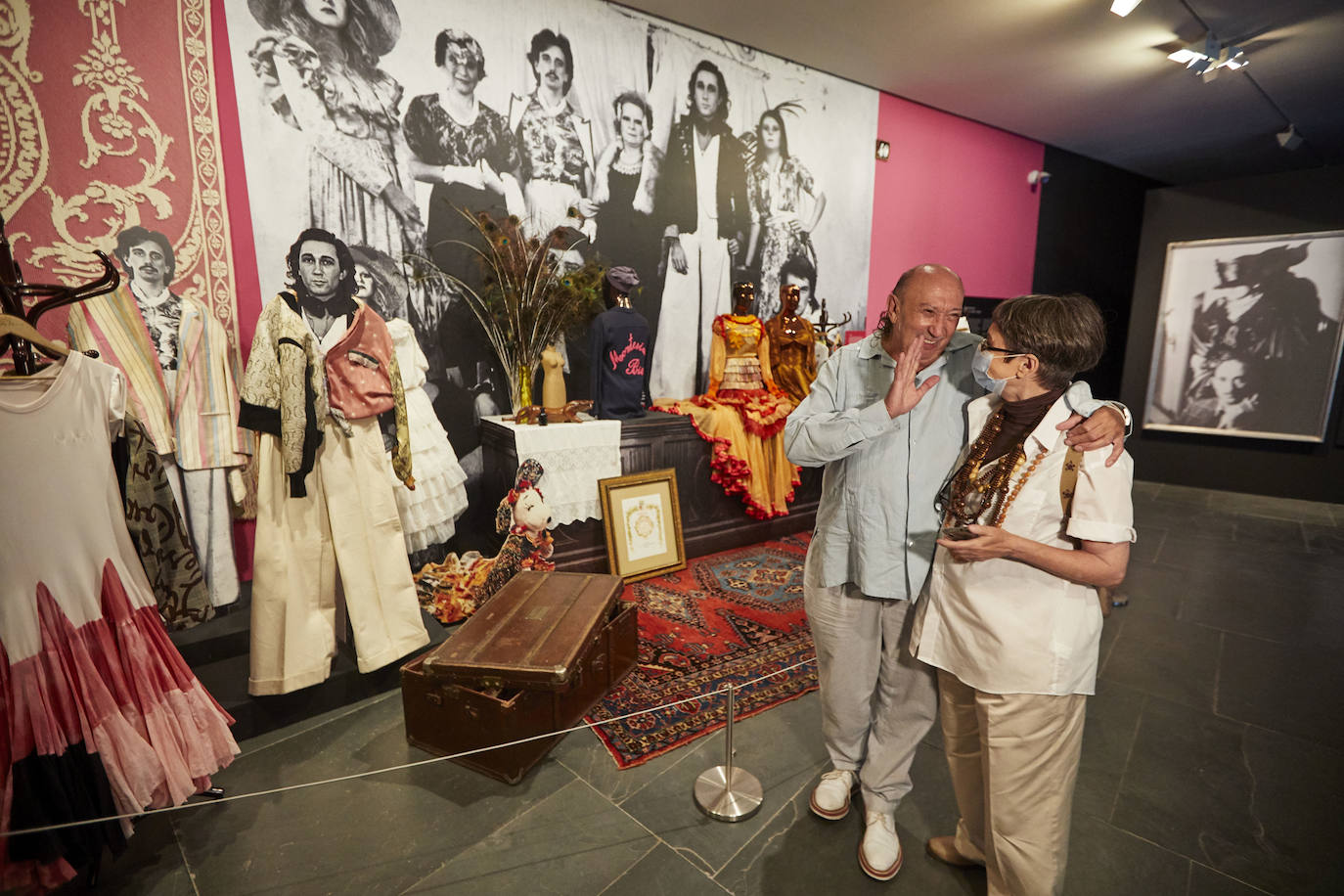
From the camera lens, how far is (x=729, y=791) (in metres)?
2.26

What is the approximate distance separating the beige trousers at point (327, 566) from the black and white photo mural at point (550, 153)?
1.48 metres

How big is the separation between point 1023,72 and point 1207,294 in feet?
12.4

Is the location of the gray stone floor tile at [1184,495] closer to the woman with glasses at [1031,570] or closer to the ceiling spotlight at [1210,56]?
the ceiling spotlight at [1210,56]

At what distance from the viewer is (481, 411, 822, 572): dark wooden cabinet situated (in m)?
4.18

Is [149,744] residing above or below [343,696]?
above

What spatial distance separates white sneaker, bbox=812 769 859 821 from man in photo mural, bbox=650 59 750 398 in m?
3.61

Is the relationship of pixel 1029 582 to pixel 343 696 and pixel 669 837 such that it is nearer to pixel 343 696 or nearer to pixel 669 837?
pixel 669 837

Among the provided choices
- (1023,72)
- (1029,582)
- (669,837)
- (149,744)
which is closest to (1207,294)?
(1023,72)

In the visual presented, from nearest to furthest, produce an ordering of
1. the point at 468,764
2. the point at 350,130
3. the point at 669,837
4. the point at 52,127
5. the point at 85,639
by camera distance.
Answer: the point at 85,639 → the point at 669,837 → the point at 468,764 → the point at 52,127 → the point at 350,130

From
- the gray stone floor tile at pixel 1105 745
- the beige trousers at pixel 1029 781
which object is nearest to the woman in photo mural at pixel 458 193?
the beige trousers at pixel 1029 781

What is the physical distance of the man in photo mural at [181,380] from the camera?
2.74 metres

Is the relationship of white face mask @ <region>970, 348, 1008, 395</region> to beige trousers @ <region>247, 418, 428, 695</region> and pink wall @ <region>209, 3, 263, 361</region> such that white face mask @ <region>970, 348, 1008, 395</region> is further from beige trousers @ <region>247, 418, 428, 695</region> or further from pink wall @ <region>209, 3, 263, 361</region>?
pink wall @ <region>209, 3, 263, 361</region>

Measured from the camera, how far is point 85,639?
72.7 inches

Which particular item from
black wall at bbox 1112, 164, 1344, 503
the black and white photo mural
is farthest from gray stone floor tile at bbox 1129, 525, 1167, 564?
the black and white photo mural
